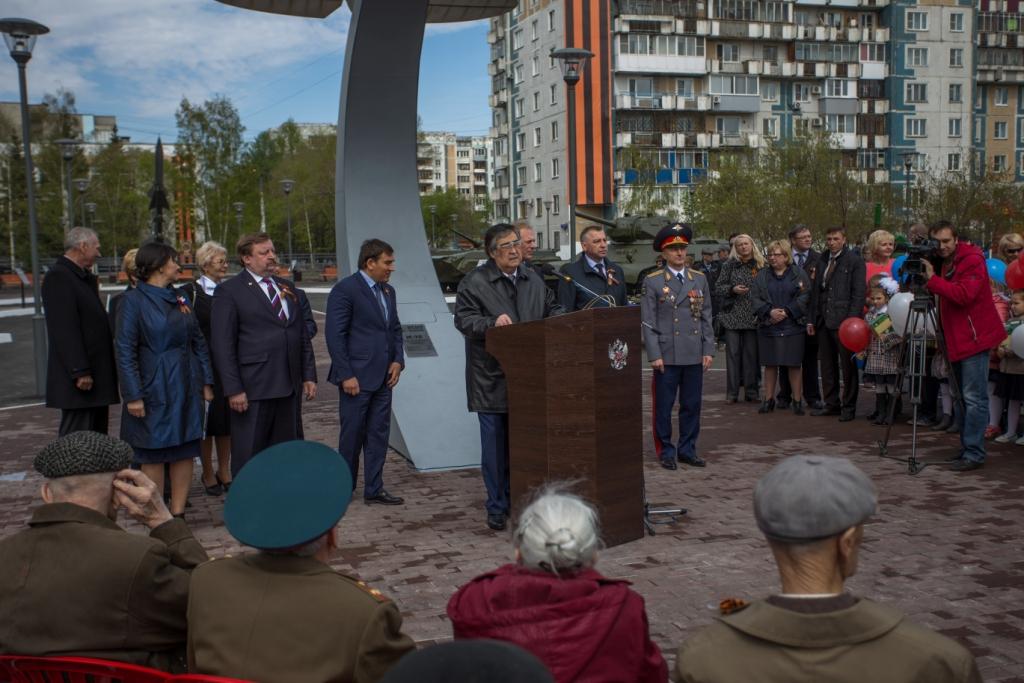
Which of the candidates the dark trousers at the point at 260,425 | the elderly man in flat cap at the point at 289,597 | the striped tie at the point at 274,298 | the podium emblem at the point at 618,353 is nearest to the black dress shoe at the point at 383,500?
the dark trousers at the point at 260,425

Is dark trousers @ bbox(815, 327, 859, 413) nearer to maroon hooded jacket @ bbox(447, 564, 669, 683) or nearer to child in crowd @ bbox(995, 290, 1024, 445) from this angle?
child in crowd @ bbox(995, 290, 1024, 445)

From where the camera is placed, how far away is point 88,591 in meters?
2.77

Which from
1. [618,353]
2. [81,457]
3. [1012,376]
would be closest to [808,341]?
[1012,376]

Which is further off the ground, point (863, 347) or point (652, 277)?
point (652, 277)

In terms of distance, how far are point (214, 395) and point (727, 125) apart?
69.6 m

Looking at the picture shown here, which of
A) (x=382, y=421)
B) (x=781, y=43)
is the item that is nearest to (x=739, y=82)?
(x=781, y=43)

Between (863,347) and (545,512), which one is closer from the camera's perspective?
(545,512)

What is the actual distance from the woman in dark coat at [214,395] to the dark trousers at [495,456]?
239cm

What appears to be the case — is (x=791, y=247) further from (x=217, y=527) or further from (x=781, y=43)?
(x=781, y=43)

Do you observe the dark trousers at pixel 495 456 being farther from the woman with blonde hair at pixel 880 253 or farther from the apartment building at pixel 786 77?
the apartment building at pixel 786 77

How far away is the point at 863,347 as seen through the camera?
415 inches

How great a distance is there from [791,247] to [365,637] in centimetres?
1022

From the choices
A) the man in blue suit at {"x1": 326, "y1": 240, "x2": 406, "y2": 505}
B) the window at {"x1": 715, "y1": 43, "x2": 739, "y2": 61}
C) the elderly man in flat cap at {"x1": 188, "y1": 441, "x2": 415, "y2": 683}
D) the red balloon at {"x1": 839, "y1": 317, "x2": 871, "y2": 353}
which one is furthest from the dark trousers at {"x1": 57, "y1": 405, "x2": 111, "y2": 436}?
the window at {"x1": 715, "y1": 43, "x2": 739, "y2": 61}

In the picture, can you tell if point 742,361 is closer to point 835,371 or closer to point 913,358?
point 835,371
